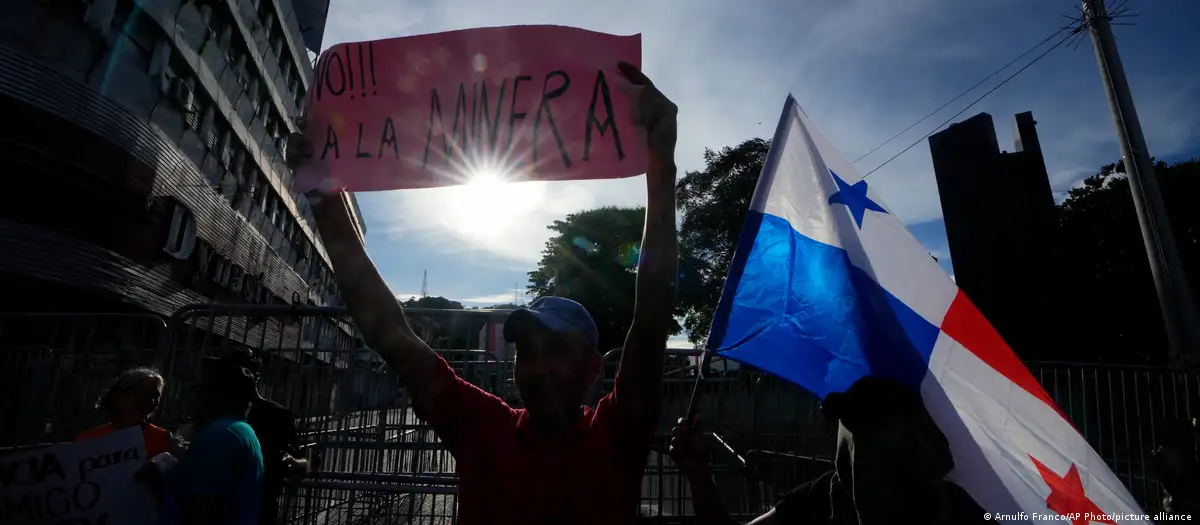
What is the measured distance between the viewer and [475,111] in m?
2.35

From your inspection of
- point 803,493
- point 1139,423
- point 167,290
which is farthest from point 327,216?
point 167,290

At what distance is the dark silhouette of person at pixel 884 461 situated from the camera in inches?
72.1

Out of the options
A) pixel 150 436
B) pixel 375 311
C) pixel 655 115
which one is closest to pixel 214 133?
pixel 150 436

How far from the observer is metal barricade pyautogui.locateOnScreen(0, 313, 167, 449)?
205 inches

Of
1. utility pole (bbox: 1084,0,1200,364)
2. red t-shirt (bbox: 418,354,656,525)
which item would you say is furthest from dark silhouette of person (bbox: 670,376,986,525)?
utility pole (bbox: 1084,0,1200,364)

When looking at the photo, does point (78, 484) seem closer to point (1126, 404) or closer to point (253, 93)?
point (1126, 404)

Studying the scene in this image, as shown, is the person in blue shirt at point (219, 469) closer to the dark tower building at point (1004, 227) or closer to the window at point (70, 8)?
the dark tower building at point (1004, 227)

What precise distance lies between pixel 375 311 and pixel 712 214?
2538 cm

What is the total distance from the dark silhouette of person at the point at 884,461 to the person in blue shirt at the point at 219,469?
1.78 metres

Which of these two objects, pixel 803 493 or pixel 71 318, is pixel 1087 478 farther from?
pixel 71 318

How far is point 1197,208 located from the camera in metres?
19.0

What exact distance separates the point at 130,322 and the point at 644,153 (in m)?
5.41

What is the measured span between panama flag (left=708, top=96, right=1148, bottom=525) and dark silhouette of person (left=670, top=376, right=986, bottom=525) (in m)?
0.06

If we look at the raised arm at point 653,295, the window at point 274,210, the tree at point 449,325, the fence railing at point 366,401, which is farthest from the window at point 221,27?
the raised arm at point 653,295
